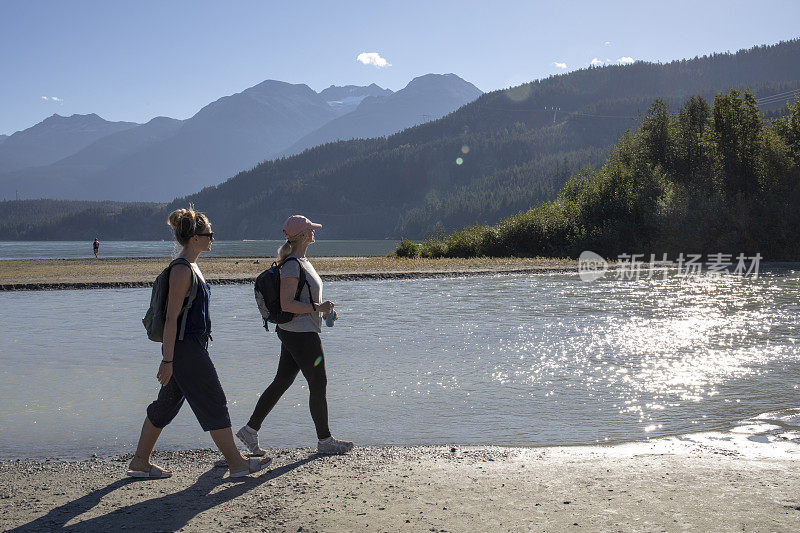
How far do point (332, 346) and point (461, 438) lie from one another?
22.1ft

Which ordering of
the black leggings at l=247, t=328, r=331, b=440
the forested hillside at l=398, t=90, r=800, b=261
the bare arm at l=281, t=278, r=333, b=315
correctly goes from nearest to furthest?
1. the bare arm at l=281, t=278, r=333, b=315
2. the black leggings at l=247, t=328, r=331, b=440
3. the forested hillside at l=398, t=90, r=800, b=261

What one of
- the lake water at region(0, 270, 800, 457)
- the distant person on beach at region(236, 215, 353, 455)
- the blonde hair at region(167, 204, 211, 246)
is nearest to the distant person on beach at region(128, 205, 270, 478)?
the blonde hair at region(167, 204, 211, 246)

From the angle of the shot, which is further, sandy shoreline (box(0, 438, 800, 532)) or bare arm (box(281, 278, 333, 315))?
bare arm (box(281, 278, 333, 315))

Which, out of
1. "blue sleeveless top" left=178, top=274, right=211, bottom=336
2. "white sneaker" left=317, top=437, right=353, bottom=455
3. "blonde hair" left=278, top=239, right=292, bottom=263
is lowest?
"white sneaker" left=317, top=437, right=353, bottom=455

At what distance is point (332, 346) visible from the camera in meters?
13.5

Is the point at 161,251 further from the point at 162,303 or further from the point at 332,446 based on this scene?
the point at 162,303

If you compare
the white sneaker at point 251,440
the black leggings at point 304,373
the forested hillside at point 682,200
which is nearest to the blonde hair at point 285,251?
the black leggings at point 304,373

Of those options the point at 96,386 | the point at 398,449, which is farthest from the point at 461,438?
the point at 96,386

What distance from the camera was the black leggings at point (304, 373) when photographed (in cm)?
624

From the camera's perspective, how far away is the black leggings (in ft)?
20.5

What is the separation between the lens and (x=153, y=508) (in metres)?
4.96

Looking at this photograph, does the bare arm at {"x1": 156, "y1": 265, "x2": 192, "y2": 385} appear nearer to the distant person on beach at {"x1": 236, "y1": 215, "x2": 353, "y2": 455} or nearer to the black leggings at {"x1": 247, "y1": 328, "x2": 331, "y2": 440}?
the distant person on beach at {"x1": 236, "y1": 215, "x2": 353, "y2": 455}
